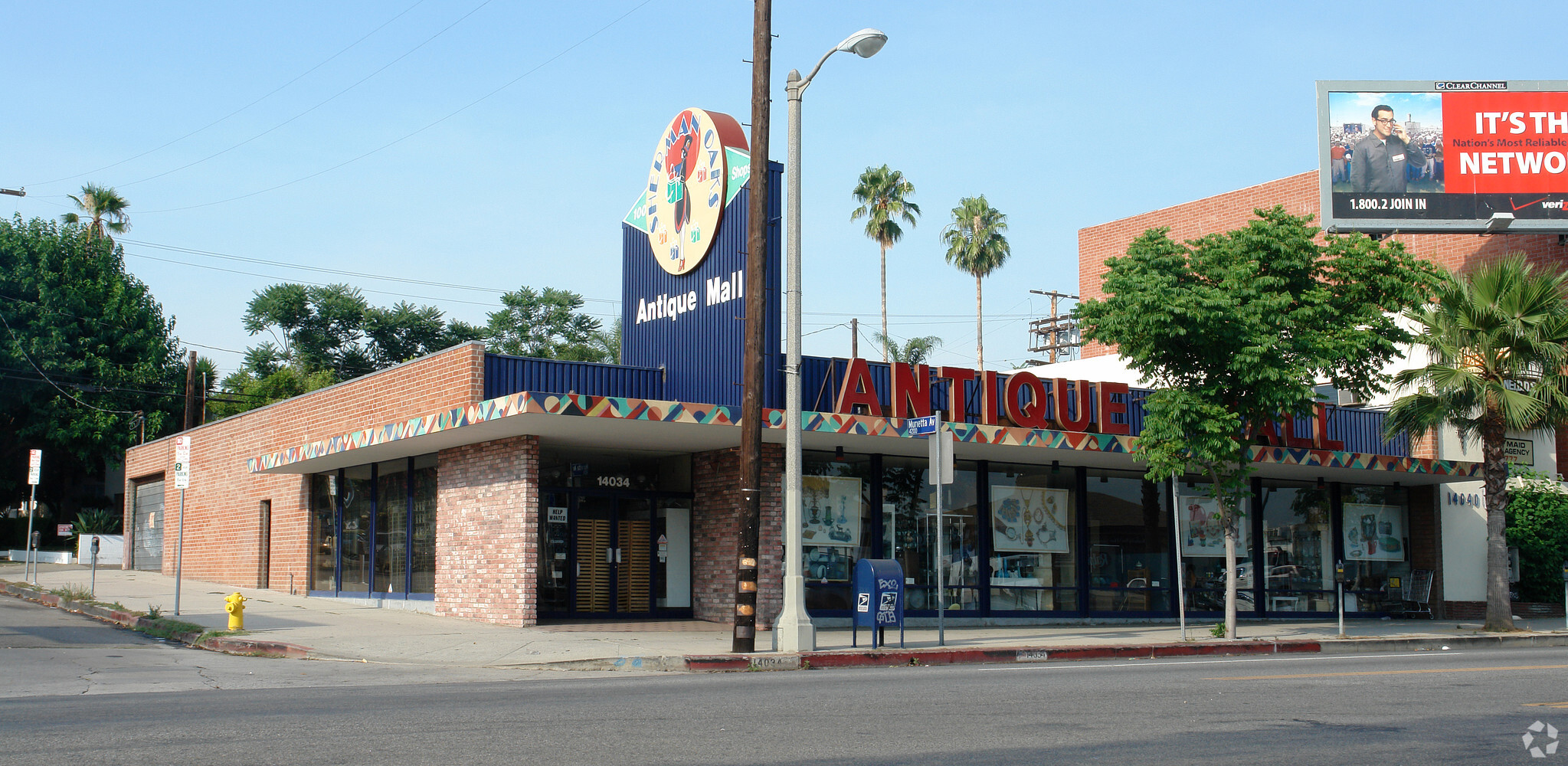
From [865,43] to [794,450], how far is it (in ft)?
16.8

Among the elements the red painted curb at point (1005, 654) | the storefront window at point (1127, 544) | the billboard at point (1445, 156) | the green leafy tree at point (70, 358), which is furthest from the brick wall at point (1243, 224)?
the green leafy tree at point (70, 358)

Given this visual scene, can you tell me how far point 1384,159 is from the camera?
29984 mm

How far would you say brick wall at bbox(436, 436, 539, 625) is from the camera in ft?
61.8

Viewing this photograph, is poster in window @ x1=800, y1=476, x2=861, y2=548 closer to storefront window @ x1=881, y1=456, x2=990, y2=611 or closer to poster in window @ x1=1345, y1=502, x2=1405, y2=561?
storefront window @ x1=881, y1=456, x2=990, y2=611

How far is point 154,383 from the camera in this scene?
1864 inches

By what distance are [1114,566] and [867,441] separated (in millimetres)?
7059

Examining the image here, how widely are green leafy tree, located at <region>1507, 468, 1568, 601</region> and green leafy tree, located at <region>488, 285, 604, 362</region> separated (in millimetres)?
47635

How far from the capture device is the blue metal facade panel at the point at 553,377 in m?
19.3

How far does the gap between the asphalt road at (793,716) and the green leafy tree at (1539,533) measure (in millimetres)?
16346

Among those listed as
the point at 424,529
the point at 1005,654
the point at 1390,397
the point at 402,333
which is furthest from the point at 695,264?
the point at 402,333

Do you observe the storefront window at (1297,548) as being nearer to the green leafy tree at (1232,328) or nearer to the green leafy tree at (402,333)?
the green leafy tree at (1232,328)

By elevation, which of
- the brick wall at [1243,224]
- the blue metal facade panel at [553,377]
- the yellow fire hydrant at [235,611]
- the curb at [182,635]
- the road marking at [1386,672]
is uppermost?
the brick wall at [1243,224]

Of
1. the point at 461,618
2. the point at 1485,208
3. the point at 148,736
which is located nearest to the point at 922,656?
Answer: the point at 461,618

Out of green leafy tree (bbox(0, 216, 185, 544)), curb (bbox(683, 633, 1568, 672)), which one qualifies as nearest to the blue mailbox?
curb (bbox(683, 633, 1568, 672))
